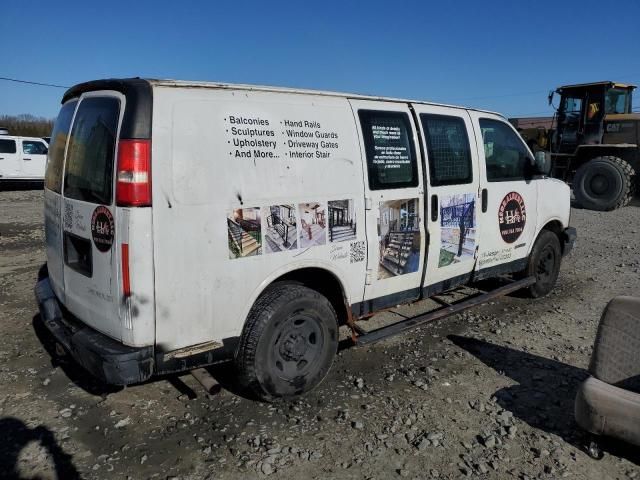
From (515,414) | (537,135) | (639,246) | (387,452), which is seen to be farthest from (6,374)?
(537,135)

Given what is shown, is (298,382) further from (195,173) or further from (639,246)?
(639,246)

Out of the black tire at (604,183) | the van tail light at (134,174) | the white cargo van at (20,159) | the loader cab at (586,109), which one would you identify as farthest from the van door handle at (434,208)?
the white cargo van at (20,159)

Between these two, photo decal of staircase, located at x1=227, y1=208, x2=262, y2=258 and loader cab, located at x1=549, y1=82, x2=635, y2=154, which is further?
loader cab, located at x1=549, y1=82, x2=635, y2=154

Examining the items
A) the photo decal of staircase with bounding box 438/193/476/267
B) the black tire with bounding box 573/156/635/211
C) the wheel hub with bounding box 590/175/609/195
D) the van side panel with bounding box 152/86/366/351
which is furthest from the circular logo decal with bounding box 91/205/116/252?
the wheel hub with bounding box 590/175/609/195

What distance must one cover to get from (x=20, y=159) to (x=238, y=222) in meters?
17.7

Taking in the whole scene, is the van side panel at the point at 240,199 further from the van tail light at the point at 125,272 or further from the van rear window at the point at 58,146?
the van rear window at the point at 58,146

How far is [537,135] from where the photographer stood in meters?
15.6

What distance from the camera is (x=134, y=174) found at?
2.68 meters

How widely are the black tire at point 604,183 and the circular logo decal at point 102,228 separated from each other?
43.3ft

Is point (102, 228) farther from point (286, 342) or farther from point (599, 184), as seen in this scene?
point (599, 184)

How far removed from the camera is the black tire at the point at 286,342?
322 cm

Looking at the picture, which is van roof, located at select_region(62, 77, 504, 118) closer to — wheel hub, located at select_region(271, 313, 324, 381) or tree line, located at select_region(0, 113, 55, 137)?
wheel hub, located at select_region(271, 313, 324, 381)

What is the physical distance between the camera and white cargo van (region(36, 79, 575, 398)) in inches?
109

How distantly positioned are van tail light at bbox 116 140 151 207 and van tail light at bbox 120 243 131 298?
0.25 meters
